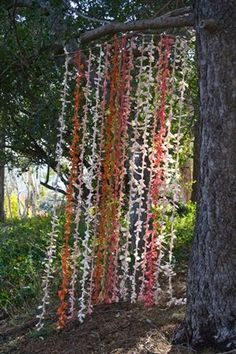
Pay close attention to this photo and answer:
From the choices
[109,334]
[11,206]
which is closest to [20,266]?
[109,334]

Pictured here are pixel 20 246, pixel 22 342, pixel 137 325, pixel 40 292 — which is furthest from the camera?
pixel 20 246

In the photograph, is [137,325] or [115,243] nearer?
[137,325]

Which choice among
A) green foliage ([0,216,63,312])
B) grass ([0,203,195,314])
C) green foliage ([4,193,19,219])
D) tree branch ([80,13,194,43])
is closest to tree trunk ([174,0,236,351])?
tree branch ([80,13,194,43])

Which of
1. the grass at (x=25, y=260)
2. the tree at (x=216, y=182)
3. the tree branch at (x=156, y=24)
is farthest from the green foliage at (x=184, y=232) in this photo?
the tree branch at (x=156, y=24)

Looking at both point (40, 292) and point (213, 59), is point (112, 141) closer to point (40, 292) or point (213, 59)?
point (213, 59)

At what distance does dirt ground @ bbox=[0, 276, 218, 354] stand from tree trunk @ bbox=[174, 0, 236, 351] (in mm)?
178

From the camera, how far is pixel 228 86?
2.71 meters

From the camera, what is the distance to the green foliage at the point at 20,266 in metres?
4.79

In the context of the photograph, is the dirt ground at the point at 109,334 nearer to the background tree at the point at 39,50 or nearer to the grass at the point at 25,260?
the grass at the point at 25,260

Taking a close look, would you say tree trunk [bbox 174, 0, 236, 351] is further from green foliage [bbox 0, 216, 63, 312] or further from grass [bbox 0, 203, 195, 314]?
green foliage [bbox 0, 216, 63, 312]

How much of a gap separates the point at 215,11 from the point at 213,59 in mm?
235

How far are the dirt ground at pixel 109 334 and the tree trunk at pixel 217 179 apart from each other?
18 cm

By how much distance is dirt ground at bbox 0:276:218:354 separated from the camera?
3.07 metres

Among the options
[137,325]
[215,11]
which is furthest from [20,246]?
[215,11]
